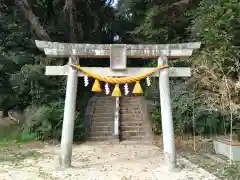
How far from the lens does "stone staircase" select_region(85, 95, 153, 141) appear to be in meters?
12.8

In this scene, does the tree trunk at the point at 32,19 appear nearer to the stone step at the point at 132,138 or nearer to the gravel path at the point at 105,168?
the stone step at the point at 132,138

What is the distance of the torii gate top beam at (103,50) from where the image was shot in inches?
317

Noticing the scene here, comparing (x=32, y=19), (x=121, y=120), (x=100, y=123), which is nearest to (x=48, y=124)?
(x=100, y=123)

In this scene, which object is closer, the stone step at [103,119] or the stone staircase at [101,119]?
the stone staircase at [101,119]

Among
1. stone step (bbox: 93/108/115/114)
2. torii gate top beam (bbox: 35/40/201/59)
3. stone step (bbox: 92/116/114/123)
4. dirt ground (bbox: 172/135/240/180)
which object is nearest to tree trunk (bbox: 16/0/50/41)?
stone step (bbox: 93/108/115/114)

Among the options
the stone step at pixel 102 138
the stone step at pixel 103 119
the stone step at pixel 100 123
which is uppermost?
the stone step at pixel 103 119

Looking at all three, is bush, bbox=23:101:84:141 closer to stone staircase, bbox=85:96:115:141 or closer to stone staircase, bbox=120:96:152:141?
stone staircase, bbox=85:96:115:141

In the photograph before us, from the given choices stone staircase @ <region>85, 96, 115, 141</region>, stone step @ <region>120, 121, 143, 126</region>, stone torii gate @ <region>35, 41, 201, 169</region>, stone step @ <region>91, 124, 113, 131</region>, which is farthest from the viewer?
stone step @ <region>120, 121, 143, 126</region>

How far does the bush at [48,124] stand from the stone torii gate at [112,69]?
160 inches

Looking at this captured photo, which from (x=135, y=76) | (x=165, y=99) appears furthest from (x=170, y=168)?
(x=135, y=76)

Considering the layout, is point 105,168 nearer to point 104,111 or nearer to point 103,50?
point 103,50

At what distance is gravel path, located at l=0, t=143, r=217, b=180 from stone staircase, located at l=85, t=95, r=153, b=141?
7.85 feet

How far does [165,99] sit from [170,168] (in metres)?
1.63

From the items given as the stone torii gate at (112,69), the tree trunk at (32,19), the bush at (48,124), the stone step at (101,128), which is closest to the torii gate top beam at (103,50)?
the stone torii gate at (112,69)
